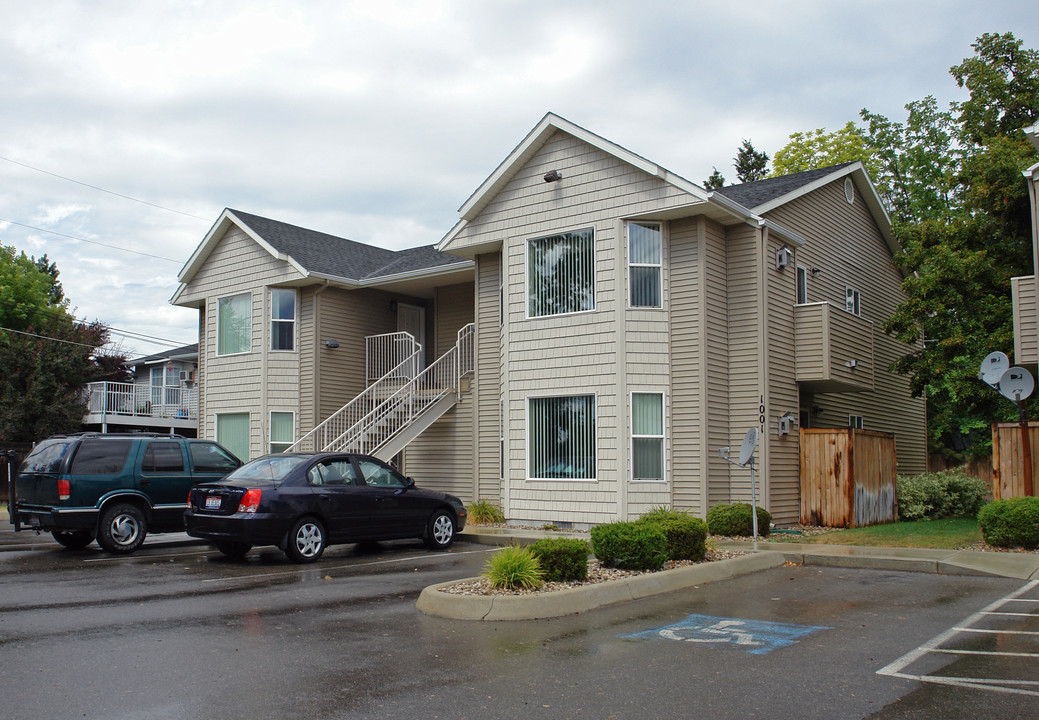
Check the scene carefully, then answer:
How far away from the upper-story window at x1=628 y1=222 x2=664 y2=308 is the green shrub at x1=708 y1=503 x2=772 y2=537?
161 inches

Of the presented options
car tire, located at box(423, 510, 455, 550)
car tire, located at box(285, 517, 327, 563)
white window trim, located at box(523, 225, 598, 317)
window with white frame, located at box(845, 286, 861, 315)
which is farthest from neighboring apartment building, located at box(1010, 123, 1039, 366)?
car tire, located at box(285, 517, 327, 563)

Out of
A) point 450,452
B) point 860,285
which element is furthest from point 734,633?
point 860,285

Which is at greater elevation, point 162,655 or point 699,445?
point 699,445

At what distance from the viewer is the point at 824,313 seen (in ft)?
59.4

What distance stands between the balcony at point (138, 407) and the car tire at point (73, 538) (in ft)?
67.6

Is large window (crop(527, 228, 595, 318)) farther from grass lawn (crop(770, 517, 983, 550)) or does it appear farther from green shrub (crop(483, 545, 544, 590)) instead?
green shrub (crop(483, 545, 544, 590))

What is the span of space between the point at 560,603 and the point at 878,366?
16.7 metres

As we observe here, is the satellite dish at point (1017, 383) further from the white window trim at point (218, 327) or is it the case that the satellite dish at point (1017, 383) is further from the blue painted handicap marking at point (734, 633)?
the white window trim at point (218, 327)

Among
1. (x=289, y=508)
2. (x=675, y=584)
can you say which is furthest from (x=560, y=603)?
(x=289, y=508)

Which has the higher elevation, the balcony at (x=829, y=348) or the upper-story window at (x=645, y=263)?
the upper-story window at (x=645, y=263)

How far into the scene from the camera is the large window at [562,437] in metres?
17.2

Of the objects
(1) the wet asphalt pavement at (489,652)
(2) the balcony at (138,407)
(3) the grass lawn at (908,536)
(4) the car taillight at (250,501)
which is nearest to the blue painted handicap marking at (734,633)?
(1) the wet asphalt pavement at (489,652)

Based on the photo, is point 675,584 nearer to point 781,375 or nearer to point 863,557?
point 863,557

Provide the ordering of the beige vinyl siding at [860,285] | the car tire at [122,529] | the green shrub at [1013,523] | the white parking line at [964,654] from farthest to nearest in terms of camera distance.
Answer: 1. the beige vinyl siding at [860,285]
2. the car tire at [122,529]
3. the green shrub at [1013,523]
4. the white parking line at [964,654]
